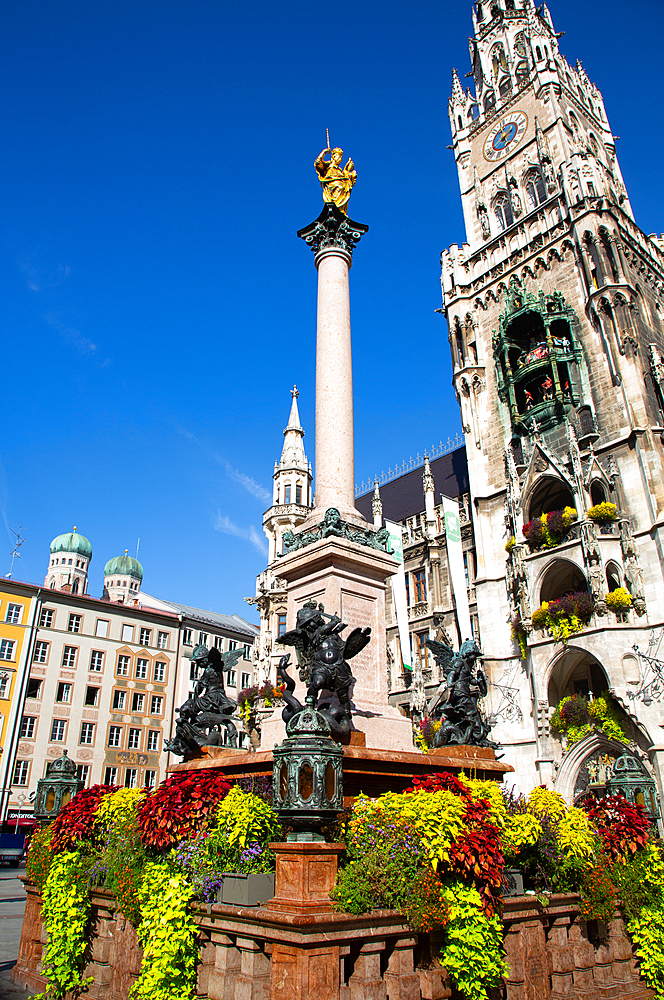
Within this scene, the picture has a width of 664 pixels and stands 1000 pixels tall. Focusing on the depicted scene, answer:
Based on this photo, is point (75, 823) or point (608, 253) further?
point (608, 253)

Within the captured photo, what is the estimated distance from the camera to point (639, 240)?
3797 centimetres

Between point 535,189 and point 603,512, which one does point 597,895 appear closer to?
point 603,512

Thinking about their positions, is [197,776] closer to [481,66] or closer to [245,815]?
[245,815]

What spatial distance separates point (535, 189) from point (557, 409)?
1658 cm

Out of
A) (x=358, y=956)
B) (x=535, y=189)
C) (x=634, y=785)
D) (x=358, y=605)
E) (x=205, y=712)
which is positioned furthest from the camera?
(x=535, y=189)

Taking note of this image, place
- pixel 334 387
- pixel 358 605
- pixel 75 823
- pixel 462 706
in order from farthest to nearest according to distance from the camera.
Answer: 1. pixel 334 387
2. pixel 462 706
3. pixel 358 605
4. pixel 75 823

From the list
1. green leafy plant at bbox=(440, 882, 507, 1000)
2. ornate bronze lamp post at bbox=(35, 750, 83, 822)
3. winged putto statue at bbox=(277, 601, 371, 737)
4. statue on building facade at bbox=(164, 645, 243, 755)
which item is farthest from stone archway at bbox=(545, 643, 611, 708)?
green leafy plant at bbox=(440, 882, 507, 1000)

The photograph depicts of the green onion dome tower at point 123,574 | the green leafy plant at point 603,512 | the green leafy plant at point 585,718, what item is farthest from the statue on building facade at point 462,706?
the green onion dome tower at point 123,574

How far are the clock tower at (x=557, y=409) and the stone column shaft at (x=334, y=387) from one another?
19.0 meters

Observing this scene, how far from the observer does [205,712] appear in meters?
12.3

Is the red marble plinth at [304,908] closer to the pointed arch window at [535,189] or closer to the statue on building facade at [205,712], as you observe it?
the statue on building facade at [205,712]

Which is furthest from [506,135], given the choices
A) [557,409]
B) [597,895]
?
[597,895]

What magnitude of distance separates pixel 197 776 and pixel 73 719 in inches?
1659

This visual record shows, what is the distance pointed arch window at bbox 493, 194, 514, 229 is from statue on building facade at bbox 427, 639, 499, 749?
37225mm
